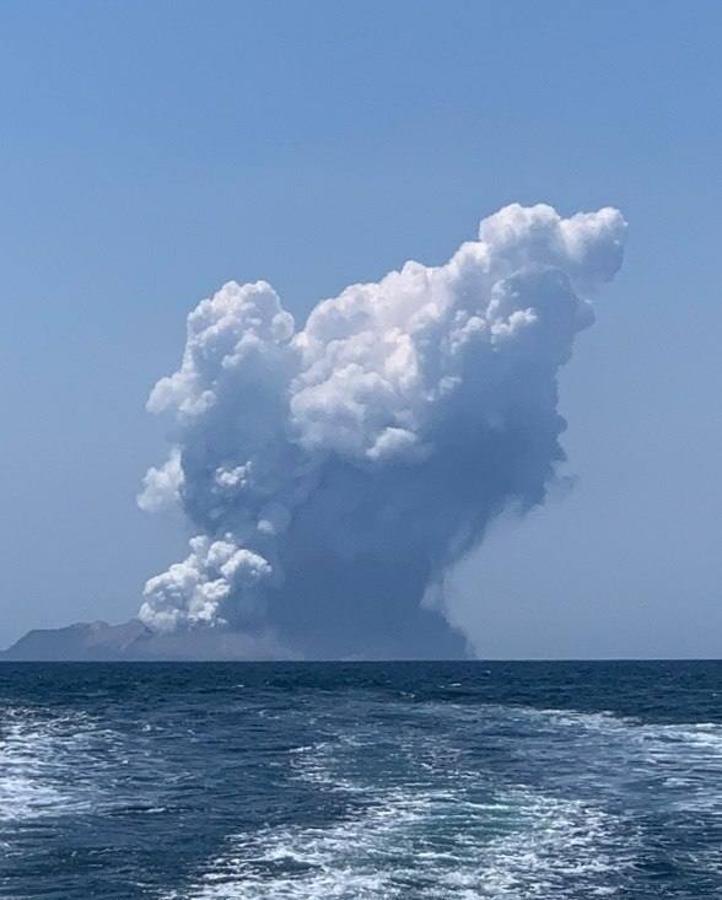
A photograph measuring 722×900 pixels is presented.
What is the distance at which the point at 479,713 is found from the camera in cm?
10012

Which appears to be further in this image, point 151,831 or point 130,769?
point 130,769

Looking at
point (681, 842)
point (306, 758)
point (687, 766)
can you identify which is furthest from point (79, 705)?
point (681, 842)

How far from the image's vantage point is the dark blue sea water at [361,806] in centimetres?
4088

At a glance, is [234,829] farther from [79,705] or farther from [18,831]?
[79,705]

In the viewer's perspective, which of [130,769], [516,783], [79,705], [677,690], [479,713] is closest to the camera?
[516,783]

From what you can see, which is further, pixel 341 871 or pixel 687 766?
pixel 687 766

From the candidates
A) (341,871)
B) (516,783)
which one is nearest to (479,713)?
(516,783)

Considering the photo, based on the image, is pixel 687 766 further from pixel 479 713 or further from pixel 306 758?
pixel 479 713

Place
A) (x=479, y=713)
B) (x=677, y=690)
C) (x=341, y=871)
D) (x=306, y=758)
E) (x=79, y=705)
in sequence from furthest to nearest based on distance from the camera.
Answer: (x=677, y=690)
(x=79, y=705)
(x=479, y=713)
(x=306, y=758)
(x=341, y=871)

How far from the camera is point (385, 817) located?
50594 millimetres

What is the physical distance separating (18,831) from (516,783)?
857 inches

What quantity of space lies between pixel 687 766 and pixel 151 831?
2938 cm

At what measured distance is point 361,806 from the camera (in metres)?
53.1

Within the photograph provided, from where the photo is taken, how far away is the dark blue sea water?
134 feet
